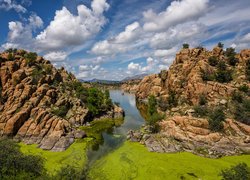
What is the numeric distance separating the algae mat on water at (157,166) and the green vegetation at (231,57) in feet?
222

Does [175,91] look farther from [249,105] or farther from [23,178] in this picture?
[23,178]

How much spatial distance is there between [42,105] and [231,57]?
9136 centimetres

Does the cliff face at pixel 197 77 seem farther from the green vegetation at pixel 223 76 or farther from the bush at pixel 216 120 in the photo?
the bush at pixel 216 120

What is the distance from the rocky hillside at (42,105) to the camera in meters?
72.2

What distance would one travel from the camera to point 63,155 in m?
59.3

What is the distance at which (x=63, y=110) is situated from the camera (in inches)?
3652

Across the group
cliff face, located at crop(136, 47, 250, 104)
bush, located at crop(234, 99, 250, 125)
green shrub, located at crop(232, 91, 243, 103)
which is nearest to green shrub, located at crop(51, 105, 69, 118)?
cliff face, located at crop(136, 47, 250, 104)

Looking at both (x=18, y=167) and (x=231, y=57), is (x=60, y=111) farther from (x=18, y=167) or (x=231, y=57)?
(x=231, y=57)

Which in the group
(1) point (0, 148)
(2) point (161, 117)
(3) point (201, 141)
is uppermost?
(1) point (0, 148)

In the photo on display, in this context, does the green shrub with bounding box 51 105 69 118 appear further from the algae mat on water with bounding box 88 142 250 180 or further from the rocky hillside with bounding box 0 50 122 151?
the algae mat on water with bounding box 88 142 250 180


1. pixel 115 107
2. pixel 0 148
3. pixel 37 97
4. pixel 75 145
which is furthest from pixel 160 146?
pixel 115 107

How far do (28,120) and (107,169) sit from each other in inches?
1582

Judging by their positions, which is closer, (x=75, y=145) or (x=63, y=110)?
(x=75, y=145)

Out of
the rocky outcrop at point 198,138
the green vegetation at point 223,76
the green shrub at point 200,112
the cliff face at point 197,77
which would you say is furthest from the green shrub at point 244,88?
the rocky outcrop at point 198,138
